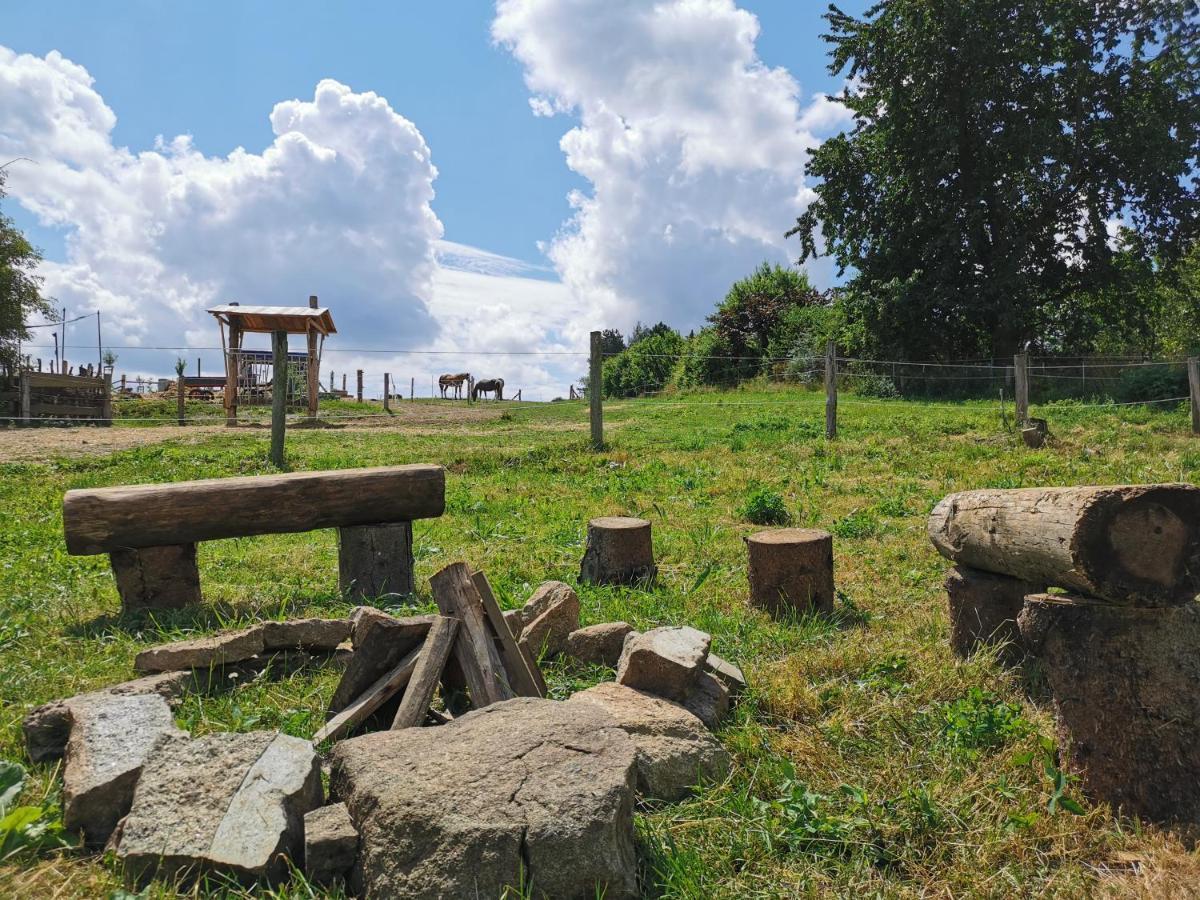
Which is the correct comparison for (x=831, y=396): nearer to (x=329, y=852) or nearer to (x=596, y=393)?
(x=596, y=393)

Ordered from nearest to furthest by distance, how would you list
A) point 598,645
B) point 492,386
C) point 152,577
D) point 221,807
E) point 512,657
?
point 221,807 < point 512,657 < point 598,645 < point 152,577 < point 492,386

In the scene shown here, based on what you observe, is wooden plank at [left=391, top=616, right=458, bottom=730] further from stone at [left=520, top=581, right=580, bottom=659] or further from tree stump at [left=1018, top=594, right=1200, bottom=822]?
tree stump at [left=1018, top=594, right=1200, bottom=822]

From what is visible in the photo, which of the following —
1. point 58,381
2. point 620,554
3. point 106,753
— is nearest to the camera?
point 106,753

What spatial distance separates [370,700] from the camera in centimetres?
340

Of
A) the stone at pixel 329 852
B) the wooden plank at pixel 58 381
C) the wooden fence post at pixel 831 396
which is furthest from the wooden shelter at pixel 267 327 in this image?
the stone at pixel 329 852

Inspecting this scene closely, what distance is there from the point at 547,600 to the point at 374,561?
1.71 metres

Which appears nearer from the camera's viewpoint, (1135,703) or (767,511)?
(1135,703)

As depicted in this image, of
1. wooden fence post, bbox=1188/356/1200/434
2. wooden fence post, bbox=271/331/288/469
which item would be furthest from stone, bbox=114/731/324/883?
wooden fence post, bbox=1188/356/1200/434

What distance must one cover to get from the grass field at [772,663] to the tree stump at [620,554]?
0.98 ft

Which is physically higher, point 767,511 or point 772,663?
point 767,511

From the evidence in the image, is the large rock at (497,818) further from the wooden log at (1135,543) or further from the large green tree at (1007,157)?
the large green tree at (1007,157)

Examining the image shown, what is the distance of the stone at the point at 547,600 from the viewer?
4.34 meters

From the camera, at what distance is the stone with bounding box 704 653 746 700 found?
12.1 ft

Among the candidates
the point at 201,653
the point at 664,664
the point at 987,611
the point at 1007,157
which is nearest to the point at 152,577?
the point at 201,653
